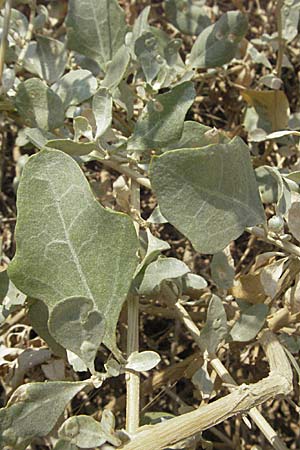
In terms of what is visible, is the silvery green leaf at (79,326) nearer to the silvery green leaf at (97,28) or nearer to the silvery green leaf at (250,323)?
the silvery green leaf at (250,323)

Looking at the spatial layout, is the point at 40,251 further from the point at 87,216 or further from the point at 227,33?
the point at 227,33

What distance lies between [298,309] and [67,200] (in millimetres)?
304

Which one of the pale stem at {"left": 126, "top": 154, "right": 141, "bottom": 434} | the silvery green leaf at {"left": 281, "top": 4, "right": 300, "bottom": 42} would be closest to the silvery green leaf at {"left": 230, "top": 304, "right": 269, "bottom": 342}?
the pale stem at {"left": 126, "top": 154, "right": 141, "bottom": 434}

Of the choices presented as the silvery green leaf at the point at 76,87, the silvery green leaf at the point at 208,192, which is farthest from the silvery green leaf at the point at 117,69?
the silvery green leaf at the point at 208,192

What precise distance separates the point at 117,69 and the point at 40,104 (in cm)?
11

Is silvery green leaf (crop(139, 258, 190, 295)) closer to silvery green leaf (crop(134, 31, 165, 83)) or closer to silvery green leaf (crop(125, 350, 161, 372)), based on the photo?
silvery green leaf (crop(125, 350, 161, 372))

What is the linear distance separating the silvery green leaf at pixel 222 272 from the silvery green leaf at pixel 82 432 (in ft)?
1.07

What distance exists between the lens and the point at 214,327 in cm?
85

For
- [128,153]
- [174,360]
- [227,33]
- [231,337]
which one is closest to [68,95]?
[128,153]

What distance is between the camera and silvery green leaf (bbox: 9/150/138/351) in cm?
72

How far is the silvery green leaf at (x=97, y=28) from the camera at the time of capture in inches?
41.0

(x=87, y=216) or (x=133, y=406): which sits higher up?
(x=87, y=216)

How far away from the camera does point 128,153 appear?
975 mm

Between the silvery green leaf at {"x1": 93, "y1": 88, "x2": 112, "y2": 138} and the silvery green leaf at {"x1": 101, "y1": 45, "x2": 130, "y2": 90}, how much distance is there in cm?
Answer: 7
